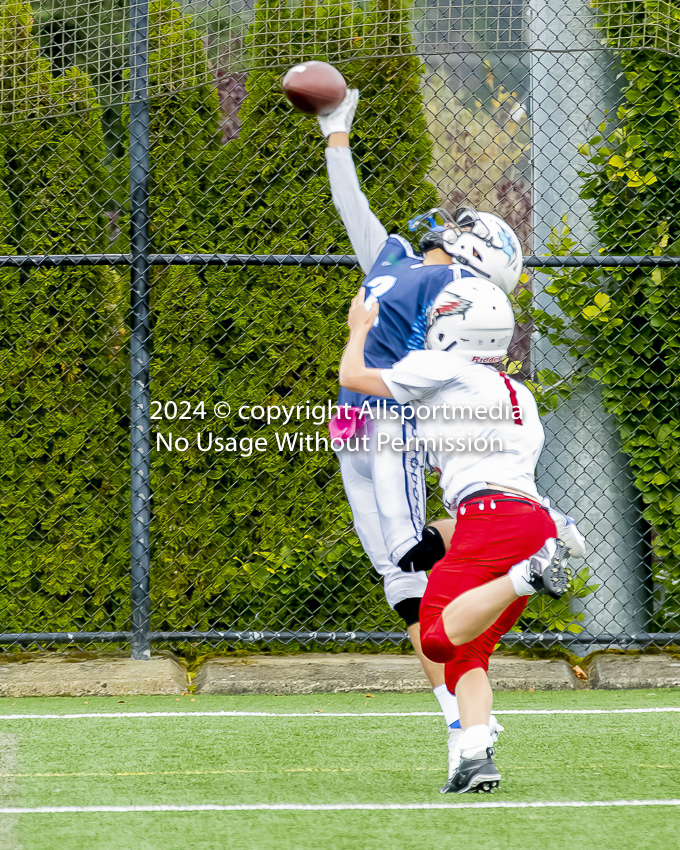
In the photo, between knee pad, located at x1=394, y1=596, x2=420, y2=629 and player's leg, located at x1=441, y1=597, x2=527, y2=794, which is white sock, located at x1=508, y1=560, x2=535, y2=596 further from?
knee pad, located at x1=394, y1=596, x2=420, y2=629

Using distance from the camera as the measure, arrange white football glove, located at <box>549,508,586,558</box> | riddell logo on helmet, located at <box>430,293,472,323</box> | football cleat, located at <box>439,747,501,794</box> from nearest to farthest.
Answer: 1. football cleat, located at <box>439,747,501,794</box>
2. white football glove, located at <box>549,508,586,558</box>
3. riddell logo on helmet, located at <box>430,293,472,323</box>

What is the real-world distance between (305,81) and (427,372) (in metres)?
1.02

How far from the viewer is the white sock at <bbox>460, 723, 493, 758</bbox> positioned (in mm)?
2312

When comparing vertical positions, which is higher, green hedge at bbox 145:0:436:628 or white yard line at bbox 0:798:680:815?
green hedge at bbox 145:0:436:628

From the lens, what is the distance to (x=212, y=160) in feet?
13.9

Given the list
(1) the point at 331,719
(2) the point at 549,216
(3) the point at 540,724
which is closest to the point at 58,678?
(1) the point at 331,719

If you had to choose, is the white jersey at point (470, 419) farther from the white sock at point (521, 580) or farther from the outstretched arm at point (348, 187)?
the outstretched arm at point (348, 187)

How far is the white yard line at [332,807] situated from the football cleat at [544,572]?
19.5 inches

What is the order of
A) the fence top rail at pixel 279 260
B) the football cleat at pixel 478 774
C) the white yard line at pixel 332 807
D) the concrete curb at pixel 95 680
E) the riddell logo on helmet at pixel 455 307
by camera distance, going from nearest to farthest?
the white yard line at pixel 332 807
the football cleat at pixel 478 774
the riddell logo on helmet at pixel 455 307
the concrete curb at pixel 95 680
the fence top rail at pixel 279 260

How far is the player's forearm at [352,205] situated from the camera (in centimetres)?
288

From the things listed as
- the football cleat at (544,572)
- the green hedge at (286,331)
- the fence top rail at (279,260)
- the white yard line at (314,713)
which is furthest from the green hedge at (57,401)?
the football cleat at (544,572)

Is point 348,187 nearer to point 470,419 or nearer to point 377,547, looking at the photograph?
point 470,419

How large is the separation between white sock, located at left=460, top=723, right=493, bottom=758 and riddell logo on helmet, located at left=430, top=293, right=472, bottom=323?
Result: 1.07 m

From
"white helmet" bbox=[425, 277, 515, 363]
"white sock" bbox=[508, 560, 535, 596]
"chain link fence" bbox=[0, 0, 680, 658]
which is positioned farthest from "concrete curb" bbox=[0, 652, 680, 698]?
"white helmet" bbox=[425, 277, 515, 363]
